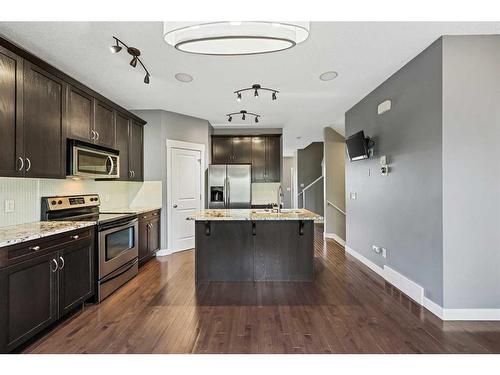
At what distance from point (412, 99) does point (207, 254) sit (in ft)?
9.86

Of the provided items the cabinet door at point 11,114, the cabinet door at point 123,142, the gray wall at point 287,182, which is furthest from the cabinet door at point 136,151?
the gray wall at point 287,182

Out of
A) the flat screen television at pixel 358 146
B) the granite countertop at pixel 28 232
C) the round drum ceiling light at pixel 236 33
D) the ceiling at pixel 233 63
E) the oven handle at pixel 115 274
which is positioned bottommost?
the oven handle at pixel 115 274

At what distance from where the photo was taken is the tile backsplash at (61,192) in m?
2.69

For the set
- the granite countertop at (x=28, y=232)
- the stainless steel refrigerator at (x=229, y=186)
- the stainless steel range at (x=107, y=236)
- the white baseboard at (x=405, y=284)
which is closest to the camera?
the granite countertop at (x=28, y=232)

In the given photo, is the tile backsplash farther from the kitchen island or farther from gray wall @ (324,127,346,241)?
gray wall @ (324,127,346,241)

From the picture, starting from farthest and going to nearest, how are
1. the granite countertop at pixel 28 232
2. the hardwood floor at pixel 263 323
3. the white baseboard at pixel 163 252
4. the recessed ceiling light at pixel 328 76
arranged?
1. the white baseboard at pixel 163 252
2. the recessed ceiling light at pixel 328 76
3. the hardwood floor at pixel 263 323
4. the granite countertop at pixel 28 232

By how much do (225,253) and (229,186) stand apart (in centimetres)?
229

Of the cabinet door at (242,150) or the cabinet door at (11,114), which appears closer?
the cabinet door at (11,114)

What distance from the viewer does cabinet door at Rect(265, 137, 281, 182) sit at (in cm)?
647

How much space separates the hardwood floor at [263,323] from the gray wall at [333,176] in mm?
3126

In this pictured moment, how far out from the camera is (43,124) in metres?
2.70

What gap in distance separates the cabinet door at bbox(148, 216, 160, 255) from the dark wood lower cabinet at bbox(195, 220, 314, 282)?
4.17ft

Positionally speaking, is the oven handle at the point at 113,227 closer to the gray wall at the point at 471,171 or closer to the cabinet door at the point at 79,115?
the cabinet door at the point at 79,115

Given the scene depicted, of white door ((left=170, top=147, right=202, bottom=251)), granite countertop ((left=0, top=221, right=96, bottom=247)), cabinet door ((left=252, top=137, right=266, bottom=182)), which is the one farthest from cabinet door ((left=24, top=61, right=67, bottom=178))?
cabinet door ((left=252, top=137, right=266, bottom=182))
